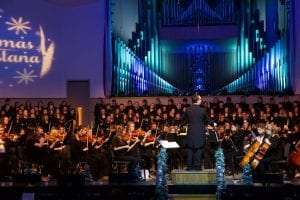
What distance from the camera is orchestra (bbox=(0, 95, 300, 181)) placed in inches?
459

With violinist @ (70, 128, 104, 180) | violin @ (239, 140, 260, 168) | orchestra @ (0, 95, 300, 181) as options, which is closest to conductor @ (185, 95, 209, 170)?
orchestra @ (0, 95, 300, 181)

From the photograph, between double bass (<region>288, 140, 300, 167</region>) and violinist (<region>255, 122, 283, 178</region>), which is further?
double bass (<region>288, 140, 300, 167</region>)

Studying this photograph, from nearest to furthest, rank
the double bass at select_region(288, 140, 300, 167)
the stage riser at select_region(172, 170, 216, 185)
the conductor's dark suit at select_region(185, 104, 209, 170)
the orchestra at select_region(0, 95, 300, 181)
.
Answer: the stage riser at select_region(172, 170, 216, 185) < the conductor's dark suit at select_region(185, 104, 209, 170) < the double bass at select_region(288, 140, 300, 167) < the orchestra at select_region(0, 95, 300, 181)

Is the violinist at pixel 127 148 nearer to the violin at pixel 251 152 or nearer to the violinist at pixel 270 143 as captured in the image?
the violin at pixel 251 152

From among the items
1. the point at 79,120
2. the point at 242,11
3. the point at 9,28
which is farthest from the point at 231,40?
the point at 9,28

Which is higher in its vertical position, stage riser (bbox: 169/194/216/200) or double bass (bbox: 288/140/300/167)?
double bass (bbox: 288/140/300/167)

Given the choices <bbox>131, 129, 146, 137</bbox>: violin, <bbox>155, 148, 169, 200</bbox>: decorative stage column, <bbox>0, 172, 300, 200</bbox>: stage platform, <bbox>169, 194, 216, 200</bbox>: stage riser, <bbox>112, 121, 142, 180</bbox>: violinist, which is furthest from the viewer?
<bbox>131, 129, 146, 137</bbox>: violin

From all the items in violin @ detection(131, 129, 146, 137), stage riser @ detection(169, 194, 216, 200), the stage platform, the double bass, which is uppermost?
violin @ detection(131, 129, 146, 137)

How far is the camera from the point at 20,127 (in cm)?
1320

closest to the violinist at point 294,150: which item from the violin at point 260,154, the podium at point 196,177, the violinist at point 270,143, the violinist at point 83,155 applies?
the violinist at point 270,143

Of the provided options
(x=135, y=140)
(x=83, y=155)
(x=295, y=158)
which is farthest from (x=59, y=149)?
(x=295, y=158)

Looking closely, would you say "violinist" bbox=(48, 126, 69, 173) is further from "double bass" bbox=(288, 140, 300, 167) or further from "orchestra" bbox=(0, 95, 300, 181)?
"double bass" bbox=(288, 140, 300, 167)

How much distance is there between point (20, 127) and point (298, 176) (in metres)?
5.60

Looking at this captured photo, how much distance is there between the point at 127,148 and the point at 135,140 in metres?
0.21
